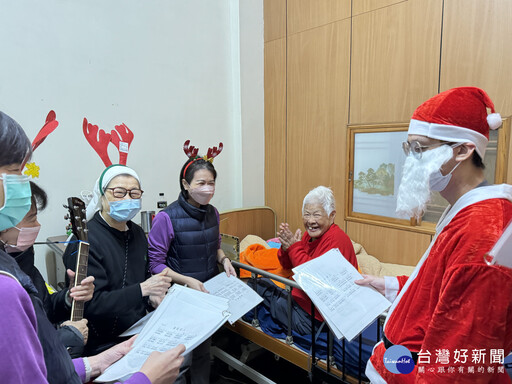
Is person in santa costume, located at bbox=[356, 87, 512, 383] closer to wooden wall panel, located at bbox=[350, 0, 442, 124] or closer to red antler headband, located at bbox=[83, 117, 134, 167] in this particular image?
red antler headband, located at bbox=[83, 117, 134, 167]

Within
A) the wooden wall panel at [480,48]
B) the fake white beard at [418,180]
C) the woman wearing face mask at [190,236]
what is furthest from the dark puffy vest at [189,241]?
the wooden wall panel at [480,48]

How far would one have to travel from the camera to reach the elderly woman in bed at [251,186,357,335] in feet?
6.44

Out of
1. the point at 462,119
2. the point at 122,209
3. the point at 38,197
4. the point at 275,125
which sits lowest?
the point at 122,209

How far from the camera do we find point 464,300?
2.68ft

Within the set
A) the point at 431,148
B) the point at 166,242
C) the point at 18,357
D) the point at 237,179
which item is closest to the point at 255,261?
the point at 166,242

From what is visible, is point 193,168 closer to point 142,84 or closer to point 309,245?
point 309,245

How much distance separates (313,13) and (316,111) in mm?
1083

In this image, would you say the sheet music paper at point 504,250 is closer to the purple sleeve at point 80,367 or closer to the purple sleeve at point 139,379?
the purple sleeve at point 139,379

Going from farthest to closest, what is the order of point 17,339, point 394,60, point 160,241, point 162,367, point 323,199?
point 394,60
point 323,199
point 160,241
point 162,367
point 17,339

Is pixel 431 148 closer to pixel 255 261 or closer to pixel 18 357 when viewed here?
pixel 18 357

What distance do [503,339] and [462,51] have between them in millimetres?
2629

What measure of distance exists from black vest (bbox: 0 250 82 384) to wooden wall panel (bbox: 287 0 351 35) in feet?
11.8

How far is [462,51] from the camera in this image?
2652 mm

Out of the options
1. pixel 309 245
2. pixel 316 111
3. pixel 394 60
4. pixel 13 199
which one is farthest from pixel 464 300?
pixel 316 111
